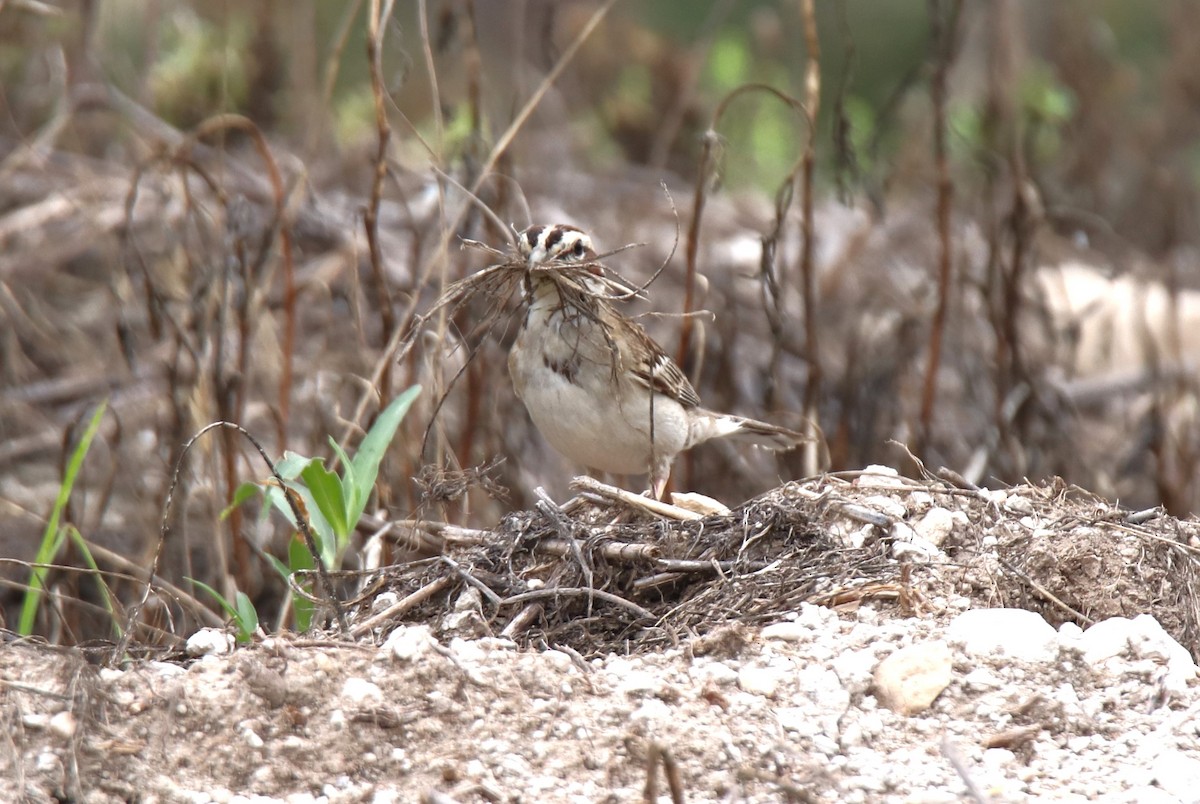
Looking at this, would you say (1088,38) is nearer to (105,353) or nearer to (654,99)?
(654,99)

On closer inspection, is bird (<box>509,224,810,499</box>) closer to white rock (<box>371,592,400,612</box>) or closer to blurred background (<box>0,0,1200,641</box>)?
blurred background (<box>0,0,1200,641</box>)

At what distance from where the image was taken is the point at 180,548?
6.34 meters

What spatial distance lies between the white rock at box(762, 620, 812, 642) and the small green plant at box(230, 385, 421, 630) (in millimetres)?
1247

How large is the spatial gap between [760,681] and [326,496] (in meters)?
1.43

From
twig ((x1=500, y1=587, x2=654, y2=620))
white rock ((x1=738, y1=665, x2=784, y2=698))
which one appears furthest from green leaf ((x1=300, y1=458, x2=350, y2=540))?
white rock ((x1=738, y1=665, x2=784, y2=698))

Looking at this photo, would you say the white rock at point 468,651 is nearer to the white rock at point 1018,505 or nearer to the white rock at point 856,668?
the white rock at point 856,668

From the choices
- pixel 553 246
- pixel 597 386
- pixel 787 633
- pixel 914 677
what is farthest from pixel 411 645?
pixel 597 386

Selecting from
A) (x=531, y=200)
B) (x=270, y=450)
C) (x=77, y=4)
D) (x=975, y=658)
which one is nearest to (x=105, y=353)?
(x=270, y=450)

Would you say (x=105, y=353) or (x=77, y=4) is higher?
(x=77, y=4)

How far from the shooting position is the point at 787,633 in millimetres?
3381

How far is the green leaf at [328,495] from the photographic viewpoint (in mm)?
3961

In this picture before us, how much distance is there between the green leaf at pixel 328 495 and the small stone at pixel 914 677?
62.3 inches

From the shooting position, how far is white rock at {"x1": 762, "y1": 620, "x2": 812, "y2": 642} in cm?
338

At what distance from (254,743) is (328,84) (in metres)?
2.96
